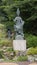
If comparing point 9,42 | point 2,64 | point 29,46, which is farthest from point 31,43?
point 2,64

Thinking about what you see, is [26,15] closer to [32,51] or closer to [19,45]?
[19,45]

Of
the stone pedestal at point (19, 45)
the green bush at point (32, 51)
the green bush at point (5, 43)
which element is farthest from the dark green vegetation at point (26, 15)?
the green bush at point (32, 51)

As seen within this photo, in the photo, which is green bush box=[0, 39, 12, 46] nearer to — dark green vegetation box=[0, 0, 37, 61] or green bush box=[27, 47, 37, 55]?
dark green vegetation box=[0, 0, 37, 61]

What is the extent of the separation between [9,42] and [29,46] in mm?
1247

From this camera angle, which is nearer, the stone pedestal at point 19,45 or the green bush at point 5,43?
the stone pedestal at point 19,45

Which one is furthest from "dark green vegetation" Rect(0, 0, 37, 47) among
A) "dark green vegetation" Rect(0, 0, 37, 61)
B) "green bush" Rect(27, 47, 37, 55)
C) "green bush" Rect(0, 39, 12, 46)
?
"green bush" Rect(27, 47, 37, 55)

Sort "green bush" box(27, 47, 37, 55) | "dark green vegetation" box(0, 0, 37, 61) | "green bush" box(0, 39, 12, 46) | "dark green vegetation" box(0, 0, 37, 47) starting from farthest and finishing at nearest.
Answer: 1. "dark green vegetation" box(0, 0, 37, 47)
2. "dark green vegetation" box(0, 0, 37, 61)
3. "green bush" box(0, 39, 12, 46)
4. "green bush" box(27, 47, 37, 55)

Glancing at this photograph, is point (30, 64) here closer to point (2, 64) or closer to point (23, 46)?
point (2, 64)

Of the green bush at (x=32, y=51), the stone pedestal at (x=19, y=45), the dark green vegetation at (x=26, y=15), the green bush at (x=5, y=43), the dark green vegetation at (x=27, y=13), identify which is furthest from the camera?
the dark green vegetation at (x=27, y=13)

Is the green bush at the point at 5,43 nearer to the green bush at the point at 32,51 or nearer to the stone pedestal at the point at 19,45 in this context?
the stone pedestal at the point at 19,45

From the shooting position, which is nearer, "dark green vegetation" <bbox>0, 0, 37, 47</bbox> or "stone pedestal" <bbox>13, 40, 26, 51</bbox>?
"stone pedestal" <bbox>13, 40, 26, 51</bbox>

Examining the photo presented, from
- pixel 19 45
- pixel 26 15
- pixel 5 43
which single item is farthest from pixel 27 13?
pixel 19 45

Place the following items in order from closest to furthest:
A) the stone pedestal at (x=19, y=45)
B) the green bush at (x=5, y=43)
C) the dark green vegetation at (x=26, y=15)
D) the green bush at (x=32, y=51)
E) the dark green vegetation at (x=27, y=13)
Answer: the green bush at (x=32, y=51)
the stone pedestal at (x=19, y=45)
the green bush at (x=5, y=43)
the dark green vegetation at (x=26, y=15)
the dark green vegetation at (x=27, y=13)

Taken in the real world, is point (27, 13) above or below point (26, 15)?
above
